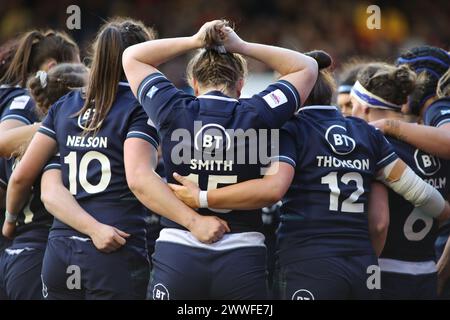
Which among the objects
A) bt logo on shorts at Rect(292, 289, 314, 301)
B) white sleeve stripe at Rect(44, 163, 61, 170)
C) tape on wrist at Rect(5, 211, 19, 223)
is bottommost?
bt logo on shorts at Rect(292, 289, 314, 301)

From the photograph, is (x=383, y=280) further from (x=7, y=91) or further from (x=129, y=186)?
(x=7, y=91)

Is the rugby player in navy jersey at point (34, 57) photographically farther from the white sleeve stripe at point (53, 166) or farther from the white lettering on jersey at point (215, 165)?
the white lettering on jersey at point (215, 165)

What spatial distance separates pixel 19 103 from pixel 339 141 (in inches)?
78.5

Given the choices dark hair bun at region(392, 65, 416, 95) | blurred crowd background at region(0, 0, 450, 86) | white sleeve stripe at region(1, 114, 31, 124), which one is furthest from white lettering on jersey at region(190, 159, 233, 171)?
blurred crowd background at region(0, 0, 450, 86)

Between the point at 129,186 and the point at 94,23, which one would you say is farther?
the point at 94,23

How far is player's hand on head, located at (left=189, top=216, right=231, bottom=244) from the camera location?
3.53 meters

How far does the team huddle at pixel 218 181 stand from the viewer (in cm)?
359

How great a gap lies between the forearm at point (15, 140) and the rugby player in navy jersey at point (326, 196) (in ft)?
3.63

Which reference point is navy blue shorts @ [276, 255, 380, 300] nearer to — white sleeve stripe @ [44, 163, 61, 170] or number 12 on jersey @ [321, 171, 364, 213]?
number 12 on jersey @ [321, 171, 364, 213]

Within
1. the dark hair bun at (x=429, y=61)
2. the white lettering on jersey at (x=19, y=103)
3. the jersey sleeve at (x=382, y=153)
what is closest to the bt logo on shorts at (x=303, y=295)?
the jersey sleeve at (x=382, y=153)

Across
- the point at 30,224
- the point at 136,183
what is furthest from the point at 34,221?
the point at 136,183

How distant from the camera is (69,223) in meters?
3.87
